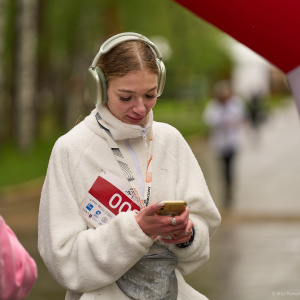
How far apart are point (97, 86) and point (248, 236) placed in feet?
26.8

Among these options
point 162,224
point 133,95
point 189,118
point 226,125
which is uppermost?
point 133,95

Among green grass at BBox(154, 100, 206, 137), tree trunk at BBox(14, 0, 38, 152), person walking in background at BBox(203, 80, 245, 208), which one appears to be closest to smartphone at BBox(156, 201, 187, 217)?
person walking in background at BBox(203, 80, 245, 208)

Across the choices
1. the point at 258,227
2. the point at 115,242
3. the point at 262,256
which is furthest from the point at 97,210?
the point at 258,227

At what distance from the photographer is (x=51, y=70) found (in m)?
41.6

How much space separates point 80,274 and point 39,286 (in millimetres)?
5403

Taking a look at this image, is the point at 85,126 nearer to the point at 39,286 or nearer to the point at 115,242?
the point at 115,242

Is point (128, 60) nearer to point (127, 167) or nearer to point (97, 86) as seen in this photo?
point (97, 86)

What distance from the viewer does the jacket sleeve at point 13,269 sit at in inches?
104

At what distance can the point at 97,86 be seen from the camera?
3096 millimetres

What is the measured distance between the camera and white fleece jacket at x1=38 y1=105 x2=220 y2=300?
3000 mm

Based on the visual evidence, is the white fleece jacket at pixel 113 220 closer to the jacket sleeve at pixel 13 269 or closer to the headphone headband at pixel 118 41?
the headphone headband at pixel 118 41

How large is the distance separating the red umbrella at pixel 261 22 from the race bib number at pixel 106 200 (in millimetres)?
944

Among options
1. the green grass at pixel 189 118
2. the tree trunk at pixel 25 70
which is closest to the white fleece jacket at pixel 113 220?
the tree trunk at pixel 25 70

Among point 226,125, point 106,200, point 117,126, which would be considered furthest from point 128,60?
point 226,125
